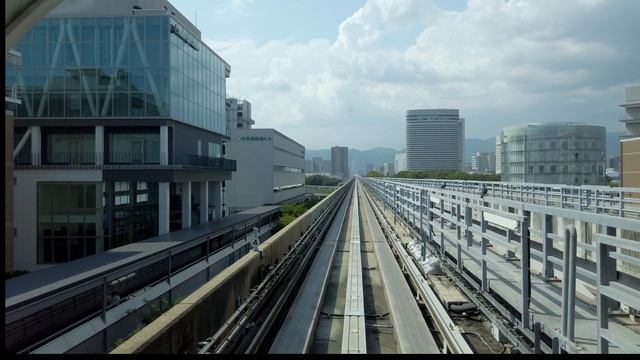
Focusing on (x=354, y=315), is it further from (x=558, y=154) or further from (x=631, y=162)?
(x=558, y=154)

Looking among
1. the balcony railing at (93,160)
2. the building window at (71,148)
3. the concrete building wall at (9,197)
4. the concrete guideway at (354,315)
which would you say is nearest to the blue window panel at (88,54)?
the building window at (71,148)

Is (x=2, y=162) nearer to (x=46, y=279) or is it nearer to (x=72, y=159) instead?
(x=46, y=279)

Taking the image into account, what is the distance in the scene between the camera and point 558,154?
2571 inches

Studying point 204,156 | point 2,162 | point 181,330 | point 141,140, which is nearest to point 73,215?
point 141,140

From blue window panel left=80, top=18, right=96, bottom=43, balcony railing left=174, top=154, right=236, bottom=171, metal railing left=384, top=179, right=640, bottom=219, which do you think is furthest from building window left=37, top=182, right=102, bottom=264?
metal railing left=384, top=179, right=640, bottom=219

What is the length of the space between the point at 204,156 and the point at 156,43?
8.02 meters

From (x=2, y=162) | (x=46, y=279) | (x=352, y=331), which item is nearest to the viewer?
(x=2, y=162)

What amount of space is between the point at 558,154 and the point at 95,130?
190 ft

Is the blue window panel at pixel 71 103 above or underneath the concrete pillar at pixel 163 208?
above

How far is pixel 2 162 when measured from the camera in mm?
2982

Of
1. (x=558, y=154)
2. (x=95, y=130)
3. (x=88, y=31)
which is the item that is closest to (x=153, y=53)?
(x=88, y=31)

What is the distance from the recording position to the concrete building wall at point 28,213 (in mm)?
23594

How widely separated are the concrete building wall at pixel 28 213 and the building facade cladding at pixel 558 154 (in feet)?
178

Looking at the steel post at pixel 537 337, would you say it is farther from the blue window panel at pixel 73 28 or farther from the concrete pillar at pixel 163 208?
the blue window panel at pixel 73 28
